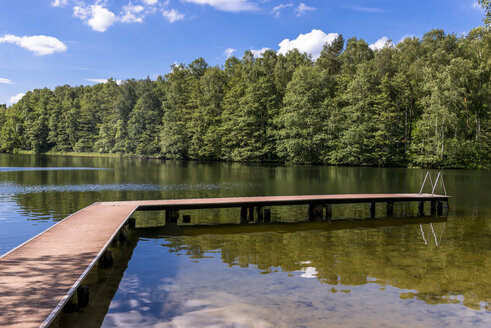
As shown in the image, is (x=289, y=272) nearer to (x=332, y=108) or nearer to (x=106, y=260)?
(x=106, y=260)

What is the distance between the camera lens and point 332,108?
6750 cm

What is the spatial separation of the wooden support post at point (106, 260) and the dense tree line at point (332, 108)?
55762mm

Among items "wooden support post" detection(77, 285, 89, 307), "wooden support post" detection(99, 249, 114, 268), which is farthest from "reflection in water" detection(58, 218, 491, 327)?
"wooden support post" detection(99, 249, 114, 268)

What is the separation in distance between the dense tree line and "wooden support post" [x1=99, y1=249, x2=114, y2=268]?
183ft

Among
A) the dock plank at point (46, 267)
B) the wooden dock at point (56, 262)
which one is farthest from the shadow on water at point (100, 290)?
the dock plank at point (46, 267)

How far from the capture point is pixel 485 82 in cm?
5903

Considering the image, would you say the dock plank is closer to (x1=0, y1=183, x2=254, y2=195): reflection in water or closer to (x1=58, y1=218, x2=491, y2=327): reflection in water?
(x1=58, y1=218, x2=491, y2=327): reflection in water

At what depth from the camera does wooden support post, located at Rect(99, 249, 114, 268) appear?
33.8 ft

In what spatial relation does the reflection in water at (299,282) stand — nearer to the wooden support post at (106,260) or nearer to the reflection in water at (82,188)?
the wooden support post at (106,260)

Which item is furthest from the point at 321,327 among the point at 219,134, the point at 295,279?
the point at 219,134

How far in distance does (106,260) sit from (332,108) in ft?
201

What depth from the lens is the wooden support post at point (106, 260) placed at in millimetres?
10297

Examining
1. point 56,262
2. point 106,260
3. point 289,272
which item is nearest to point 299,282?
point 289,272

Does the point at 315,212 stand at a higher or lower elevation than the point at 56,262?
lower
